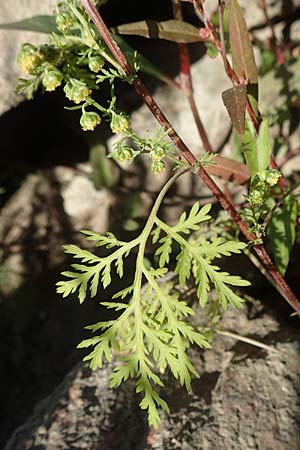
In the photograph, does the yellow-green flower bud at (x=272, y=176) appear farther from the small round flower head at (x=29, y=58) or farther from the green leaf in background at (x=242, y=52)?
the small round flower head at (x=29, y=58)

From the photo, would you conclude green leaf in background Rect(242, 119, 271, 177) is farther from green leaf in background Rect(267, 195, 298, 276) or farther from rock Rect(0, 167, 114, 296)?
rock Rect(0, 167, 114, 296)

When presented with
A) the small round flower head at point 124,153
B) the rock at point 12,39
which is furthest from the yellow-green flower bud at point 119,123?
the rock at point 12,39

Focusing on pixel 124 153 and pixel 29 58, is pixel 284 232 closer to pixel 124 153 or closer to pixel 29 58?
pixel 124 153

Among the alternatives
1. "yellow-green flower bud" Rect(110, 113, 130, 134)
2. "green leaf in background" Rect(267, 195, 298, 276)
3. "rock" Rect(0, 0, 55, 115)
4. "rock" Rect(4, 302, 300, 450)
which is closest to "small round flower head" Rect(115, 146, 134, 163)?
"yellow-green flower bud" Rect(110, 113, 130, 134)

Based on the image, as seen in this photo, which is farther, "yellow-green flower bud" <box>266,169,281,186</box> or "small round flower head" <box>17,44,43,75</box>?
"yellow-green flower bud" <box>266,169,281,186</box>

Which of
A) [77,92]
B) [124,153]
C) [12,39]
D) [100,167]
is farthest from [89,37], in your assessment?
[100,167]
